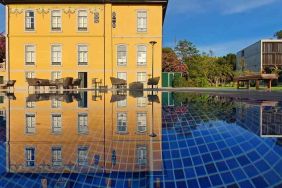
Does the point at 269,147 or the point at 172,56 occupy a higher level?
the point at 172,56

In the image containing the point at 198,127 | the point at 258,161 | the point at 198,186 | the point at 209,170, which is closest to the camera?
the point at 198,186

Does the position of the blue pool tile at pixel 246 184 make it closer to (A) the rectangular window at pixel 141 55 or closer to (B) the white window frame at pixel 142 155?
(B) the white window frame at pixel 142 155

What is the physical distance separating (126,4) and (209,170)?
82.4 feet

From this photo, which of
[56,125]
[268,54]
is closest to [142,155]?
[56,125]

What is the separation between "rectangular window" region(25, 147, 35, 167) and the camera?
2.10 m

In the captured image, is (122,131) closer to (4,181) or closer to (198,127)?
(198,127)

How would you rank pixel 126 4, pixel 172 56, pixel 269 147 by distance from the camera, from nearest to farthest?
1. pixel 269 147
2. pixel 126 4
3. pixel 172 56

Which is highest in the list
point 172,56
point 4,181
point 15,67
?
point 172,56

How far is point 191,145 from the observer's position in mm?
2652

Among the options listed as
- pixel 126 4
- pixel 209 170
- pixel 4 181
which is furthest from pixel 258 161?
pixel 126 4

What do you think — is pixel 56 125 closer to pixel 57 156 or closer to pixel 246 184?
pixel 57 156

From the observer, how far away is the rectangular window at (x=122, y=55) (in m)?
25.9

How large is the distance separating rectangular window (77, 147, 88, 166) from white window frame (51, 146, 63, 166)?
0.12 meters

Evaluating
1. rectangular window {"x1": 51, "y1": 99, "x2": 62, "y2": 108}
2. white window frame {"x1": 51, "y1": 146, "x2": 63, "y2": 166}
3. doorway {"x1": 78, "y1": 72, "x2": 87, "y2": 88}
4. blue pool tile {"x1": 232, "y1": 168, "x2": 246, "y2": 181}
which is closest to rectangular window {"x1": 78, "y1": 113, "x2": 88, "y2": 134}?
white window frame {"x1": 51, "y1": 146, "x2": 63, "y2": 166}
